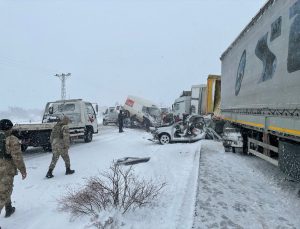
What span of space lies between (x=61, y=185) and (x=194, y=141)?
32.3ft

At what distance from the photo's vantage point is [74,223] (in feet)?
14.9

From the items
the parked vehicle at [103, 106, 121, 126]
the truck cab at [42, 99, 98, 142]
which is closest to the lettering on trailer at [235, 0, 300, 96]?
the truck cab at [42, 99, 98, 142]

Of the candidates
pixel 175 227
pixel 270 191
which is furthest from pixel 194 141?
pixel 175 227

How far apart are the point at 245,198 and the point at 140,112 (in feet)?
68.8

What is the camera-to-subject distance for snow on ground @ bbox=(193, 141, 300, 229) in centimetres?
496

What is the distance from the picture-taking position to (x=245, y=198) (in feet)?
20.4

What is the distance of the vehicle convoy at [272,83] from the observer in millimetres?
5543

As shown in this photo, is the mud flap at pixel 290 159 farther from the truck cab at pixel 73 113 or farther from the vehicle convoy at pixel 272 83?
the truck cab at pixel 73 113

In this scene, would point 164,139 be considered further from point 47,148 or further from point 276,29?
point 276,29

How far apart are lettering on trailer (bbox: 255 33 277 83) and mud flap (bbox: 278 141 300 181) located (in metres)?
1.66

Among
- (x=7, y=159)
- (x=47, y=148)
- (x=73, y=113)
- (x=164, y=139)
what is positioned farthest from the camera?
(x=73, y=113)

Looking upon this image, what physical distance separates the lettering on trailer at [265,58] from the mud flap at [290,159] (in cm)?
166

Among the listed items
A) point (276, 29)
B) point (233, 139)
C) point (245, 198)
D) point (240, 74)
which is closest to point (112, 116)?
point (233, 139)

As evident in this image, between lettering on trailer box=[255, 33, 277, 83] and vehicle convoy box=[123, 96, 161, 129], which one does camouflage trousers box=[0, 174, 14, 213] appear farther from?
vehicle convoy box=[123, 96, 161, 129]
